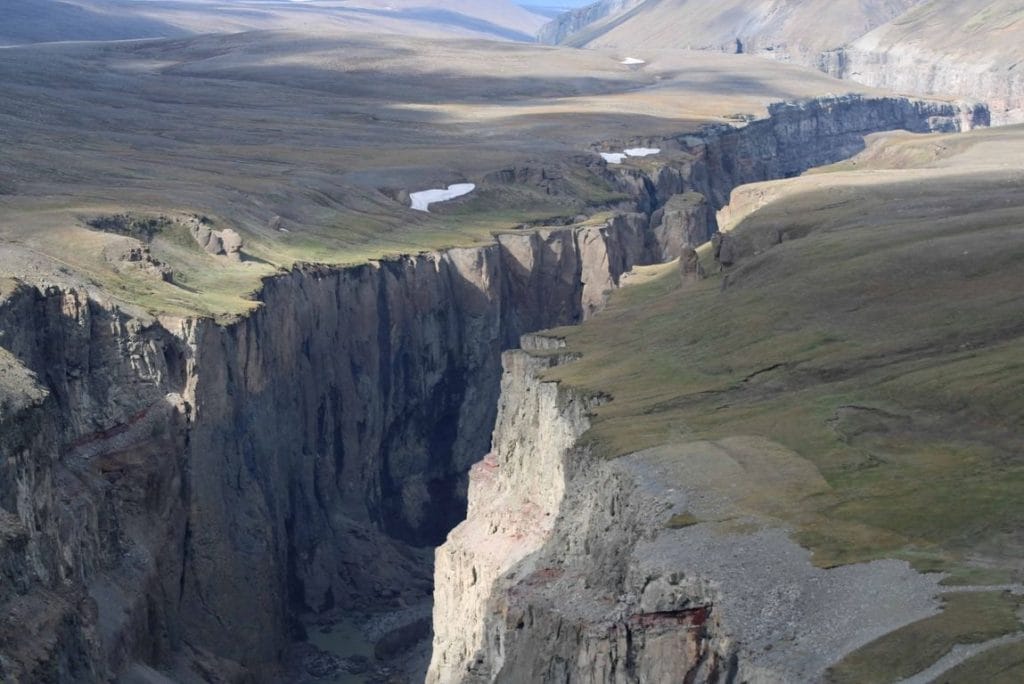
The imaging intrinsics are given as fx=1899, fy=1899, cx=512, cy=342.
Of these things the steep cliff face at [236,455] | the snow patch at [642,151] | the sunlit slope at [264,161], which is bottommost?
the steep cliff face at [236,455]

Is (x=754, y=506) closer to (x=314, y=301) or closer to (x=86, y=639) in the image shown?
(x=86, y=639)

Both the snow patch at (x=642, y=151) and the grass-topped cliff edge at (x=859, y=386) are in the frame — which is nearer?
the grass-topped cliff edge at (x=859, y=386)

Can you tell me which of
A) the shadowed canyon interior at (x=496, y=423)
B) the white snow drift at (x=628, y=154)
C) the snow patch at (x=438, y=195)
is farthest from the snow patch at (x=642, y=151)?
the snow patch at (x=438, y=195)

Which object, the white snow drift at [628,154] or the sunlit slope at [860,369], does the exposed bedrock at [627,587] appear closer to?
the sunlit slope at [860,369]

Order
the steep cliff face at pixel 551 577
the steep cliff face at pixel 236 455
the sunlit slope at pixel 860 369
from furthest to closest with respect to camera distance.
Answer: the steep cliff face at pixel 236 455 < the sunlit slope at pixel 860 369 < the steep cliff face at pixel 551 577

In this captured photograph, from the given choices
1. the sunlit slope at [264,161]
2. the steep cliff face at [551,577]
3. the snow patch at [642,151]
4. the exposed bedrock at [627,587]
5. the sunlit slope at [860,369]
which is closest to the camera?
the exposed bedrock at [627,587]

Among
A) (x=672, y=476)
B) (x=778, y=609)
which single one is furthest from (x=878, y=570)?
(x=672, y=476)

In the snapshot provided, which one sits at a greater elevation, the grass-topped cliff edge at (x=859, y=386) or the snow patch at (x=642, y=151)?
the grass-topped cliff edge at (x=859, y=386)
